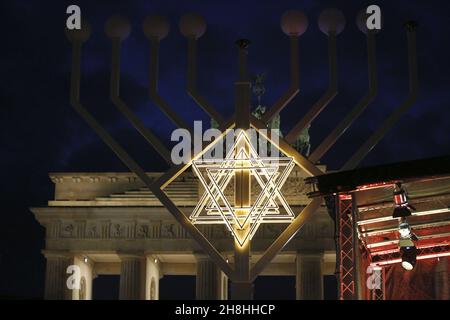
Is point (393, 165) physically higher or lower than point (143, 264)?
lower

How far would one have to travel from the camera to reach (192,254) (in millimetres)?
25609

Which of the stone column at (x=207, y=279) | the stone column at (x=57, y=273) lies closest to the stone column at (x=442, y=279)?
the stone column at (x=207, y=279)

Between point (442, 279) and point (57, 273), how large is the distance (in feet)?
45.4

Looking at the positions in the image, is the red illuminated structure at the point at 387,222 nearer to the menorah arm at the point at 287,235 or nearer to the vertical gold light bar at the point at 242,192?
the menorah arm at the point at 287,235

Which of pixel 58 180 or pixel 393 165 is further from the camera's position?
pixel 58 180

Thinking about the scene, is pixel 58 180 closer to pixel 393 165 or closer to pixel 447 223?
pixel 447 223

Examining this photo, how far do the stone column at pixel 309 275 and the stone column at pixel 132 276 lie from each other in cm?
400

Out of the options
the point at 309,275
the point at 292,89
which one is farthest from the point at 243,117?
the point at 309,275

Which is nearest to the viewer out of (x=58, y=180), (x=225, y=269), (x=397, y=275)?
(x=225, y=269)

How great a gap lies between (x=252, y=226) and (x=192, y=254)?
42.9 ft

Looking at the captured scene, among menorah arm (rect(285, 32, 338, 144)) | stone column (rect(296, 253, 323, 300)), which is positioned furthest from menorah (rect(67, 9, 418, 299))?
stone column (rect(296, 253, 323, 300))

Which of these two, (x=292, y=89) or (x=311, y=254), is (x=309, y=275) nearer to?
(x=311, y=254)

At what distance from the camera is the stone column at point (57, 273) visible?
25438mm
